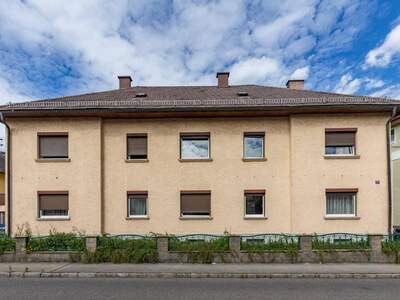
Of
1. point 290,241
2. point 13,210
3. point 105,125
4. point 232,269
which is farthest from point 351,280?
point 13,210

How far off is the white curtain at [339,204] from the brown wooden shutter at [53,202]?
12.4 m

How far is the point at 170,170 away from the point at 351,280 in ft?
28.0

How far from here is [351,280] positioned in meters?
8.18

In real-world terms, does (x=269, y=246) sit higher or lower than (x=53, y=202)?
lower

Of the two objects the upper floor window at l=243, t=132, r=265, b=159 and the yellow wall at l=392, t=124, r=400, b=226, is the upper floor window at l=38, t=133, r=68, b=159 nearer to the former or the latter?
the upper floor window at l=243, t=132, r=265, b=159

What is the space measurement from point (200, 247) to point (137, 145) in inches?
253

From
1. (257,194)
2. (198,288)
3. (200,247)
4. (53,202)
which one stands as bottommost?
(198,288)

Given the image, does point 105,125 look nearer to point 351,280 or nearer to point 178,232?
point 178,232

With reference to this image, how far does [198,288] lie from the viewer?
7.31 metres

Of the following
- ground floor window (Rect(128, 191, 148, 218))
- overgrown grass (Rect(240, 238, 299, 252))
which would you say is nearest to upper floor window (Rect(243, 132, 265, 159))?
overgrown grass (Rect(240, 238, 299, 252))

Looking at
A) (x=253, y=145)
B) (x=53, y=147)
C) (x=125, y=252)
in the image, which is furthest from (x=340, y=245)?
(x=53, y=147)

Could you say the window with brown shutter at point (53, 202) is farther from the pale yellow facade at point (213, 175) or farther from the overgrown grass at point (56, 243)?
the overgrown grass at point (56, 243)

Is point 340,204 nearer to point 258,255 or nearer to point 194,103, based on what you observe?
point 258,255

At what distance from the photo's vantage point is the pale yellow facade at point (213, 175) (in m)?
13.6
